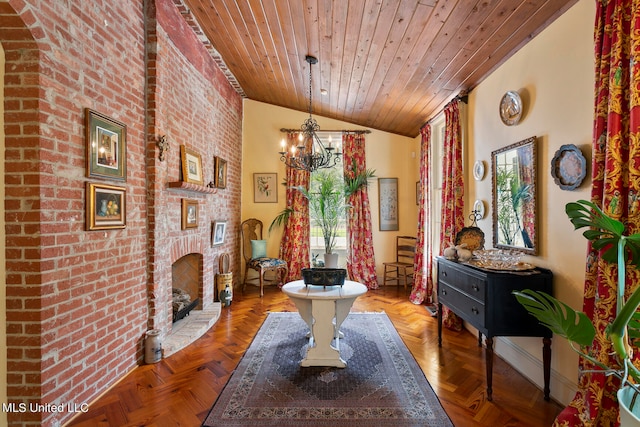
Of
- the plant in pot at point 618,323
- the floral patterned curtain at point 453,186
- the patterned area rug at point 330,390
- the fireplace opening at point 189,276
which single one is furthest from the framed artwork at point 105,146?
Result: the floral patterned curtain at point 453,186

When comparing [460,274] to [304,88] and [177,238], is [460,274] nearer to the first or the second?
[177,238]

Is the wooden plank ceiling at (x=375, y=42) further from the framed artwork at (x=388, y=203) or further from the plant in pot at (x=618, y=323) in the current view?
the plant in pot at (x=618, y=323)

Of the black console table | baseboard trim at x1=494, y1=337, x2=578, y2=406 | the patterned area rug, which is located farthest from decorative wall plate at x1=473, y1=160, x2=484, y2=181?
the patterned area rug

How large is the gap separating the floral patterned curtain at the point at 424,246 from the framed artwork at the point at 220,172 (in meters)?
3.04

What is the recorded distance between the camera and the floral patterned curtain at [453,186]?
134 inches

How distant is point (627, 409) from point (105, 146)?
3056 millimetres

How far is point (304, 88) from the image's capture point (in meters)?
4.42

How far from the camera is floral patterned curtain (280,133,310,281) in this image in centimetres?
530

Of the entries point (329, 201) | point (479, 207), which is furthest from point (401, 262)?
point (479, 207)

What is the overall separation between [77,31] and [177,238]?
74.6 inches

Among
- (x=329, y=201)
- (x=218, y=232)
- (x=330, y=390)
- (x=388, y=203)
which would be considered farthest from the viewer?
(x=388, y=203)

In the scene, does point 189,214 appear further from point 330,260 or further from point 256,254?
point 330,260

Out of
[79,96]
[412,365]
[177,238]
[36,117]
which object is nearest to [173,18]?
[79,96]

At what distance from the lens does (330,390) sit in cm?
219
